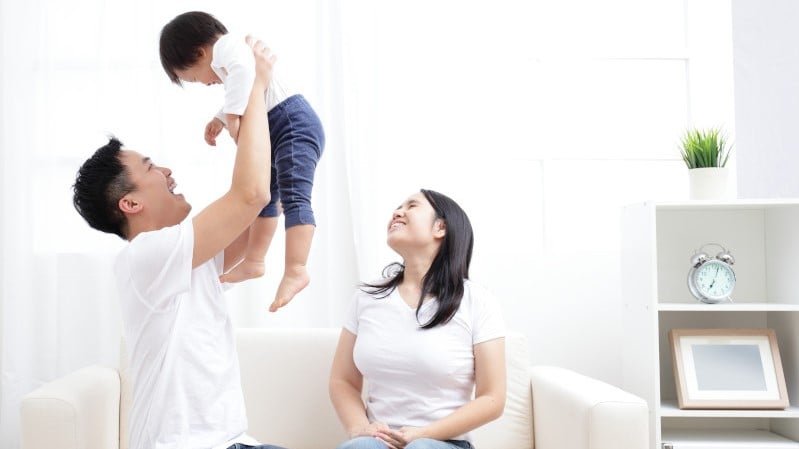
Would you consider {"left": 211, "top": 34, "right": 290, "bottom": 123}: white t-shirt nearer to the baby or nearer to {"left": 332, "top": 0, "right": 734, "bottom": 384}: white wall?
the baby

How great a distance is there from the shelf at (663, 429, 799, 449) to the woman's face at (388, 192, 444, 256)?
995 mm

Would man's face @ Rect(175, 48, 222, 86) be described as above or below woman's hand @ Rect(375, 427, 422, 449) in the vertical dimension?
above

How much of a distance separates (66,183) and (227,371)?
1698 mm

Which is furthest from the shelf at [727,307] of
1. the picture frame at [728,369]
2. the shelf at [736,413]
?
the shelf at [736,413]

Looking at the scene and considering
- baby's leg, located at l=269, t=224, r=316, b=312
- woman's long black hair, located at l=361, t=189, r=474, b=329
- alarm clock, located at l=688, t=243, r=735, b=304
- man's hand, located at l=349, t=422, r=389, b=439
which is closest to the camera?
baby's leg, located at l=269, t=224, r=316, b=312

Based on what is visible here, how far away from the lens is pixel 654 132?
3.11m

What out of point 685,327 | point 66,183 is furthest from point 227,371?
point 685,327

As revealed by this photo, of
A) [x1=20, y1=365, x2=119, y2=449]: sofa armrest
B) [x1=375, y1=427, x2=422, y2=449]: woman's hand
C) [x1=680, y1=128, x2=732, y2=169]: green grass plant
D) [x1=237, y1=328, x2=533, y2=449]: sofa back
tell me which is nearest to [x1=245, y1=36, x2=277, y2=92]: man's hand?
[x1=375, y1=427, x2=422, y2=449]: woman's hand

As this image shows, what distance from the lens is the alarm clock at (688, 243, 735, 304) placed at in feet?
8.48

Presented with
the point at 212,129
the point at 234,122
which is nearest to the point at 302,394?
the point at 212,129

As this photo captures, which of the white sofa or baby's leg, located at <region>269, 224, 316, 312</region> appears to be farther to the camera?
the white sofa

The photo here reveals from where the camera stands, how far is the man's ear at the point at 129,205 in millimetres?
1487

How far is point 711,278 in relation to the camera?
103 inches

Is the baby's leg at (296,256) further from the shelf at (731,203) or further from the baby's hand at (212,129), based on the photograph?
the shelf at (731,203)
